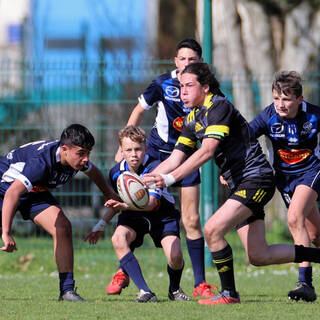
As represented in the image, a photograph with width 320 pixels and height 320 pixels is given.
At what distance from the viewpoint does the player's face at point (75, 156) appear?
7.34 meters

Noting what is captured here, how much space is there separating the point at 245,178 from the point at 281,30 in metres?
11.6

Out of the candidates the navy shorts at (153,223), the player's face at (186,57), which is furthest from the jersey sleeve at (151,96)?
the navy shorts at (153,223)

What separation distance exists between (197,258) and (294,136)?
151 cm

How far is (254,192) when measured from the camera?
6988 millimetres

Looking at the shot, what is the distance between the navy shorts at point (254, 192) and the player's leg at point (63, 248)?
148 cm

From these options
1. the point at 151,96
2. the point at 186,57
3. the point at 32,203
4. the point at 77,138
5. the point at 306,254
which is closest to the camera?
the point at 306,254

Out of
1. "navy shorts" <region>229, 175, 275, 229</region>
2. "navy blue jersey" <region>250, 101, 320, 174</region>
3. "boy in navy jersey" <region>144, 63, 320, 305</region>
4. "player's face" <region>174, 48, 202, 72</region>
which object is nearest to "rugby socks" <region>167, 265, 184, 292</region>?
"boy in navy jersey" <region>144, 63, 320, 305</region>

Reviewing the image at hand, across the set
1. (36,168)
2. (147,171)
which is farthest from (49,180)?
(147,171)

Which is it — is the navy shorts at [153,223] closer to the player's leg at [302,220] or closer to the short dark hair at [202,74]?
the player's leg at [302,220]

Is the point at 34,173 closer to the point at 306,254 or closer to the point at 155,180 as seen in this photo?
the point at 155,180

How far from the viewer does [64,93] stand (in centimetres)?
1141

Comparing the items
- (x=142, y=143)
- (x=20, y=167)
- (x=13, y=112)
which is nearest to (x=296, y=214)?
(x=142, y=143)

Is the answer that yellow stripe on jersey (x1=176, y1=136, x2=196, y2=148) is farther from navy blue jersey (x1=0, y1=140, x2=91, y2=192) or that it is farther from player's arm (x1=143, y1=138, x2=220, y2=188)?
navy blue jersey (x1=0, y1=140, x2=91, y2=192)

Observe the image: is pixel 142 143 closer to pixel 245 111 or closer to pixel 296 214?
pixel 296 214
